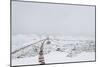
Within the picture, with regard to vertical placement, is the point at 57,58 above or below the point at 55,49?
below

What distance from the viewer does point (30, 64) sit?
7.36ft

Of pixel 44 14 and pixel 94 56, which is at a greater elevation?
pixel 44 14

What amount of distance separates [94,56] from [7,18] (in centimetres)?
118

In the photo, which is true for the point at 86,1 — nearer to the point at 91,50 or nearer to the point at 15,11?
the point at 91,50

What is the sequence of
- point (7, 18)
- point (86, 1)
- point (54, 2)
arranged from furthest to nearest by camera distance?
point (86, 1) < point (54, 2) < point (7, 18)

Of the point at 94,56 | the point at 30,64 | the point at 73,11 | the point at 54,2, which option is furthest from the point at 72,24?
the point at 30,64

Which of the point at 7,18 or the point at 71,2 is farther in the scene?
the point at 71,2

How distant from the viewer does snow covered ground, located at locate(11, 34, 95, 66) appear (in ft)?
7.23

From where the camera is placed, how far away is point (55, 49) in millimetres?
2352

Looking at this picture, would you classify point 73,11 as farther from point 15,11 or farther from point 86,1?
point 15,11

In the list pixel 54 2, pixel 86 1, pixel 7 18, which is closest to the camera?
pixel 7 18

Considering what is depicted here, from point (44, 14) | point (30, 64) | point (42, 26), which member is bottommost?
point (30, 64)

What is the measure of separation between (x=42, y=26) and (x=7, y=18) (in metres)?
0.41

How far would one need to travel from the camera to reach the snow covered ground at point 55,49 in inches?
86.8
